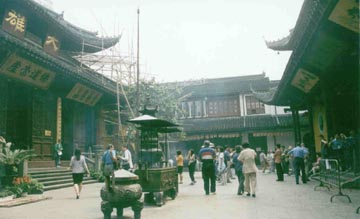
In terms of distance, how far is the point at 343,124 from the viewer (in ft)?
48.4

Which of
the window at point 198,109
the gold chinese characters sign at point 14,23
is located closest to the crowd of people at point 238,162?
the gold chinese characters sign at point 14,23

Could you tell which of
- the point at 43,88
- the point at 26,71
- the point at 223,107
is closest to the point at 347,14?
the point at 26,71

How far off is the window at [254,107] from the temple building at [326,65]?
13252mm

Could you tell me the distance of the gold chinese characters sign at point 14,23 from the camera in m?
14.6

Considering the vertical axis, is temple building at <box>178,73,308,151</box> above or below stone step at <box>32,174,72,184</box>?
above

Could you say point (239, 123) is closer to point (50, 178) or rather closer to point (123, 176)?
point (50, 178)

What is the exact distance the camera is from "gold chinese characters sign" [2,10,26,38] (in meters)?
14.6

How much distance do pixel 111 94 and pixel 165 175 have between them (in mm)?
12214

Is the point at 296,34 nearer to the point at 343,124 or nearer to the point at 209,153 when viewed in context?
the point at 343,124

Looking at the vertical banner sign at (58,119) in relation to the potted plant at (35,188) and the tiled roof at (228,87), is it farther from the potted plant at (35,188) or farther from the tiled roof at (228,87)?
the tiled roof at (228,87)

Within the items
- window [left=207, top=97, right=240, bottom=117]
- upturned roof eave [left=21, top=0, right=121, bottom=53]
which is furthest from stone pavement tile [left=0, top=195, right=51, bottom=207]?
window [left=207, top=97, right=240, bottom=117]

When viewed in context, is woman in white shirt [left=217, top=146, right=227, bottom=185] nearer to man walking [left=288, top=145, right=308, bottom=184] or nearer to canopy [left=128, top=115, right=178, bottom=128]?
man walking [left=288, top=145, right=308, bottom=184]

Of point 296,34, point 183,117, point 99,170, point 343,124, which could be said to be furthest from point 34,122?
point 183,117

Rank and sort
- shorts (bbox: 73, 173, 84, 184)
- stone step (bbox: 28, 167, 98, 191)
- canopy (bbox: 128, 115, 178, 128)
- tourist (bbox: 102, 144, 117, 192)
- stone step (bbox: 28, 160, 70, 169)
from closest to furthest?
tourist (bbox: 102, 144, 117, 192) < canopy (bbox: 128, 115, 178, 128) < shorts (bbox: 73, 173, 84, 184) < stone step (bbox: 28, 167, 98, 191) < stone step (bbox: 28, 160, 70, 169)
